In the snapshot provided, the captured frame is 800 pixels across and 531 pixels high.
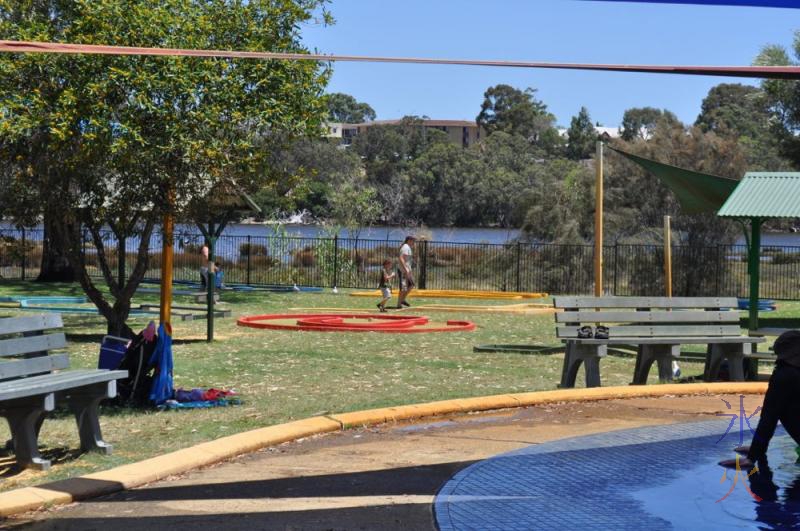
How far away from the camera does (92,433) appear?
26.5 ft

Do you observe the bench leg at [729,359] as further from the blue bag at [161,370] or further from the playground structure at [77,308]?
the playground structure at [77,308]

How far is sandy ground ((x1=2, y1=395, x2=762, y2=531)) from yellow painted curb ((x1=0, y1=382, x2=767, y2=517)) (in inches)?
3.4

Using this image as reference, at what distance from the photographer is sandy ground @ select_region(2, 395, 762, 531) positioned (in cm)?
628

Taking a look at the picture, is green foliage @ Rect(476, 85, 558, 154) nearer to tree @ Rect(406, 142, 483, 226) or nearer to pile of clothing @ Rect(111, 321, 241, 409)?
tree @ Rect(406, 142, 483, 226)

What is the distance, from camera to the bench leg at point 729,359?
1266 cm

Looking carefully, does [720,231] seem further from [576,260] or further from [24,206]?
→ [24,206]

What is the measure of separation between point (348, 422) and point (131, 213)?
4.32 meters

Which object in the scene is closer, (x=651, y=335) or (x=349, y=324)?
(x=651, y=335)

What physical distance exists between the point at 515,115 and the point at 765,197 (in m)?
113

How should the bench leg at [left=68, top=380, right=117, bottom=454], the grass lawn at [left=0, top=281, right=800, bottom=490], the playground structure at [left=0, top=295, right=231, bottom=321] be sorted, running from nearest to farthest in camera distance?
the bench leg at [left=68, top=380, right=117, bottom=454], the grass lawn at [left=0, top=281, right=800, bottom=490], the playground structure at [left=0, top=295, right=231, bottom=321]

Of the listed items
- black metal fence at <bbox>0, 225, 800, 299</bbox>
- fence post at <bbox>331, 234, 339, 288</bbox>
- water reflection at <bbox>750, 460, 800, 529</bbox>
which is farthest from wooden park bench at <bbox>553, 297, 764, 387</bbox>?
fence post at <bbox>331, 234, 339, 288</bbox>

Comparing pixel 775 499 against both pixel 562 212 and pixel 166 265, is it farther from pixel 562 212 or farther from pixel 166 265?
pixel 562 212

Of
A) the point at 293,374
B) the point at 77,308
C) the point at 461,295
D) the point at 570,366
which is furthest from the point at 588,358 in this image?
the point at 461,295

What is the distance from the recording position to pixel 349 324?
20.1 meters
